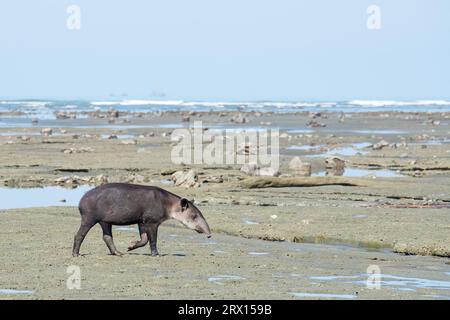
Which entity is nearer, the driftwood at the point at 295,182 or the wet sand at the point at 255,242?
the wet sand at the point at 255,242

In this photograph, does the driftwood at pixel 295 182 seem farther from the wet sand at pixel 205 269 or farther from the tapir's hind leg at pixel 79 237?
the tapir's hind leg at pixel 79 237

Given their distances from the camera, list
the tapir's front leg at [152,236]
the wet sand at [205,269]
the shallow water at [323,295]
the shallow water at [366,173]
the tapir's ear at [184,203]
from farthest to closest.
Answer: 1. the shallow water at [366,173]
2. the tapir's ear at [184,203]
3. the tapir's front leg at [152,236]
4. the wet sand at [205,269]
5. the shallow water at [323,295]

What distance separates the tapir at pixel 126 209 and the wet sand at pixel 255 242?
1.31 ft

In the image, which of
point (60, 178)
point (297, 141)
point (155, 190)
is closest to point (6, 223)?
point (155, 190)

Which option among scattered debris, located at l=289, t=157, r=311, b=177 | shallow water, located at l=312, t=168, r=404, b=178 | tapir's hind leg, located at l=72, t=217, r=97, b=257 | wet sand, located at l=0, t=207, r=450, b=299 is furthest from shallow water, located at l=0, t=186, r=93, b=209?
shallow water, located at l=312, t=168, r=404, b=178

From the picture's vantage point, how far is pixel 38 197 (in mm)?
27000

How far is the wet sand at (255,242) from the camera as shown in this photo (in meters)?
13.9

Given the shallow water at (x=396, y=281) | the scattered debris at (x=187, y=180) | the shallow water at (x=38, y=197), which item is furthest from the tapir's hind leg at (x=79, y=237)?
the scattered debris at (x=187, y=180)

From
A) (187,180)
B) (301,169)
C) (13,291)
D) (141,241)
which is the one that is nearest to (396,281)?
(141,241)

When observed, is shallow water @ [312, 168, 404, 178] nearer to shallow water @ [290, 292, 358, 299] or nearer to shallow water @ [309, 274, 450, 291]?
shallow water @ [309, 274, 450, 291]

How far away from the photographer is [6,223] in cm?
2069
